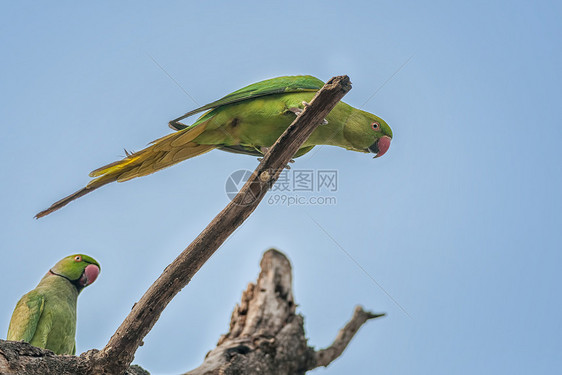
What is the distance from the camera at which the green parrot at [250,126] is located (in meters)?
4.70

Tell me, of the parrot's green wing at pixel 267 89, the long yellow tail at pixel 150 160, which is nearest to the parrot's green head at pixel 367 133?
the parrot's green wing at pixel 267 89

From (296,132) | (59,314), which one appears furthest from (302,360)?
(59,314)

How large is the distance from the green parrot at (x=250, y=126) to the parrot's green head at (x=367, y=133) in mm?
10

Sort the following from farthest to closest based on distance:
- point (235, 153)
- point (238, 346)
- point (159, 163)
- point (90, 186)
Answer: point (235, 153), point (159, 163), point (90, 186), point (238, 346)

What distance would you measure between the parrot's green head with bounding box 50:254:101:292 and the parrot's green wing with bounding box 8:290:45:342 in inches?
28.3

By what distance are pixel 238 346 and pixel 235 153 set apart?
96.4 inches

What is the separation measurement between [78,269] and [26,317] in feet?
3.80

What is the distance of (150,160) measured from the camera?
4680 mm

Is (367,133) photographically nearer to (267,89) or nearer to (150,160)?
(267,89)

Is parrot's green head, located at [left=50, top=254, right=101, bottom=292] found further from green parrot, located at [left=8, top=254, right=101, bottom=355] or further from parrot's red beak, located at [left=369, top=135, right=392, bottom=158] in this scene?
parrot's red beak, located at [left=369, top=135, right=392, bottom=158]

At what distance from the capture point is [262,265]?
144 inches

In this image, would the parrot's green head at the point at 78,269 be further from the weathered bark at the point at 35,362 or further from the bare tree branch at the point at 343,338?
the bare tree branch at the point at 343,338

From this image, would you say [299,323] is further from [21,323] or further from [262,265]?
[21,323]

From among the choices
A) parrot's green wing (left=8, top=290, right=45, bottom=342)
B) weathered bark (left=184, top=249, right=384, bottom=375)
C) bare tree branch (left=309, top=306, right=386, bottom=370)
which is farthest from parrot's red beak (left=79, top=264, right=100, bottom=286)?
bare tree branch (left=309, top=306, right=386, bottom=370)
